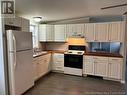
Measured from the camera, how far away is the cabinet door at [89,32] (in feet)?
14.6

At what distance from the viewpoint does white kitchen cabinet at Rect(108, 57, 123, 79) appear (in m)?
3.89

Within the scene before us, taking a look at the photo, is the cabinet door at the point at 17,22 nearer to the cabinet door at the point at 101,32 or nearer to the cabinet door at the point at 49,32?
the cabinet door at the point at 49,32

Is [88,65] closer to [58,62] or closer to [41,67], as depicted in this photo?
[58,62]

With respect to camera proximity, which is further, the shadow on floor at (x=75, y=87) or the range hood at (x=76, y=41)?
the range hood at (x=76, y=41)

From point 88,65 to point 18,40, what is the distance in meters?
2.69

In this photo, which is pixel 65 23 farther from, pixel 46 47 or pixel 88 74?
pixel 88 74

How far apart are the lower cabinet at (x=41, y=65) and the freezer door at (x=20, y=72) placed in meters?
0.54

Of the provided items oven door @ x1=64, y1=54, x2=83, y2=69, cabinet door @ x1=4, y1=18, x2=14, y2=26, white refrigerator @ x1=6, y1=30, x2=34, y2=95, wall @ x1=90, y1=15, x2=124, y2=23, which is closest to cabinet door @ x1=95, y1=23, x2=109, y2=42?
wall @ x1=90, y1=15, x2=124, y2=23

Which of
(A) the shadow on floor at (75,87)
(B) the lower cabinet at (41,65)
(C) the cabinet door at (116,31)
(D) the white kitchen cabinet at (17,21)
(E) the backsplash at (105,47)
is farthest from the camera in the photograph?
(E) the backsplash at (105,47)

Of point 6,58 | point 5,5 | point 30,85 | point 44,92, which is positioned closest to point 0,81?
point 6,58

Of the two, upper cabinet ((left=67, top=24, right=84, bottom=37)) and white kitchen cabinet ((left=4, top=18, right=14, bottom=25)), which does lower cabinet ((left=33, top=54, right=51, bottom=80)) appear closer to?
upper cabinet ((left=67, top=24, right=84, bottom=37))

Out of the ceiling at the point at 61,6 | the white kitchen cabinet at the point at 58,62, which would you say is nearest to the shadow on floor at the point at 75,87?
the white kitchen cabinet at the point at 58,62

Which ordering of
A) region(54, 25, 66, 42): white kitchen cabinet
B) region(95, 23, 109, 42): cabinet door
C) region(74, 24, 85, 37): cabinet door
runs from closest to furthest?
region(95, 23, 109, 42): cabinet door < region(74, 24, 85, 37): cabinet door < region(54, 25, 66, 42): white kitchen cabinet

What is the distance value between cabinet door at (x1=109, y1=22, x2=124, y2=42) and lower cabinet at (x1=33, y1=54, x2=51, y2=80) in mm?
2485
